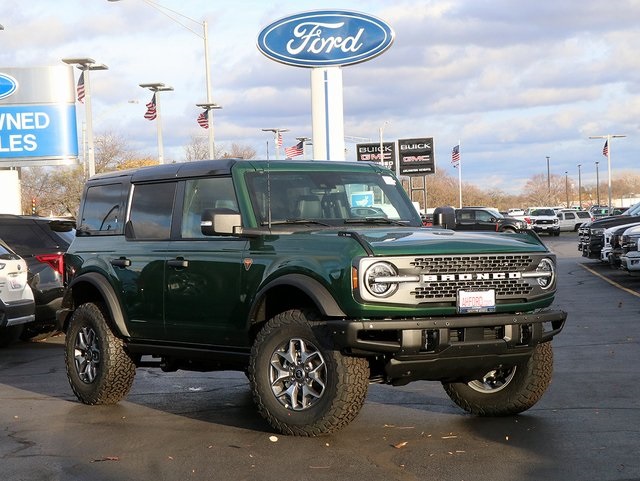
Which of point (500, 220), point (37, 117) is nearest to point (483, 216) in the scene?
point (500, 220)

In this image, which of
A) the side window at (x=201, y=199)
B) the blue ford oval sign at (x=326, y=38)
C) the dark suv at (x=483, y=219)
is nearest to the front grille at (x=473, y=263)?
the side window at (x=201, y=199)

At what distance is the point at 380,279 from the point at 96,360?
3404 mm

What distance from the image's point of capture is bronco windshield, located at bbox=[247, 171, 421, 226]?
822 centimetres

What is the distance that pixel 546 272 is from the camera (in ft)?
25.2

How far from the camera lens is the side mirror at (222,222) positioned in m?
7.74

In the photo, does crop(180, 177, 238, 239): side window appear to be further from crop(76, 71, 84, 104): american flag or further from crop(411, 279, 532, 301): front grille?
crop(76, 71, 84, 104): american flag

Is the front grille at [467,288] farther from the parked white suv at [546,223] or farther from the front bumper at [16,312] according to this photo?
the parked white suv at [546,223]

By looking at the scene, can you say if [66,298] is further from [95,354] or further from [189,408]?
[189,408]

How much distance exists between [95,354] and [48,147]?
25342mm

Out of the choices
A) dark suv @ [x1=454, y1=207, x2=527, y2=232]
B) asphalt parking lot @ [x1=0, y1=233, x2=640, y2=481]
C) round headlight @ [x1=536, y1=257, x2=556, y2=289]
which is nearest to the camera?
asphalt parking lot @ [x1=0, y1=233, x2=640, y2=481]

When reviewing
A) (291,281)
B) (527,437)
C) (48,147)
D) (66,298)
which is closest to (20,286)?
(66,298)

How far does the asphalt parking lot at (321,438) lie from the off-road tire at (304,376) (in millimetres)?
167

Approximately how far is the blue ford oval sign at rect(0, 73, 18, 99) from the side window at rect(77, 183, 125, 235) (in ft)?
80.4

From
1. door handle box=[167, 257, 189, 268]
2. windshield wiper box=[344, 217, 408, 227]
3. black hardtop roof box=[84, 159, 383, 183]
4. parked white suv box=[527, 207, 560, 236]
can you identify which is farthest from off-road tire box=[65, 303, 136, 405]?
parked white suv box=[527, 207, 560, 236]
